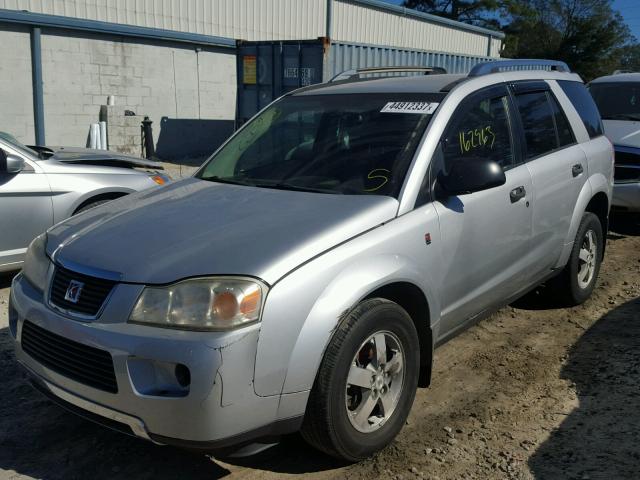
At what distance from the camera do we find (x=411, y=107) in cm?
388

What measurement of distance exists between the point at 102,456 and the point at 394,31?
2168 centimetres

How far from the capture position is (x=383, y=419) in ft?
10.7

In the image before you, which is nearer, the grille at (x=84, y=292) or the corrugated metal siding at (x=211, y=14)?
the grille at (x=84, y=292)

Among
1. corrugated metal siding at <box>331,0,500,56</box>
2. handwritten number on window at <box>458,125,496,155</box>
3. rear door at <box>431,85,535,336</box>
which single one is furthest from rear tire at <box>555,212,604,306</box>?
corrugated metal siding at <box>331,0,500,56</box>

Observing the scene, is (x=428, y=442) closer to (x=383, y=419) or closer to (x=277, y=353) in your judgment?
(x=383, y=419)

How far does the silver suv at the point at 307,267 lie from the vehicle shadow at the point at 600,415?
0.65 m

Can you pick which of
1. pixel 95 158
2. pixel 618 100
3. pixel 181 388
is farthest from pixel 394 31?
pixel 181 388

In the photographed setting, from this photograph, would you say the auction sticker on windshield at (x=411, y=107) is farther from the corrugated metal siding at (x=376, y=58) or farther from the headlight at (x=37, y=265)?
Result: the corrugated metal siding at (x=376, y=58)

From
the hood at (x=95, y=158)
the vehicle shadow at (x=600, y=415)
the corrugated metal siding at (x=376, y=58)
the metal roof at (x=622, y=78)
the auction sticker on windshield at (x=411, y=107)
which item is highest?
the corrugated metal siding at (x=376, y=58)

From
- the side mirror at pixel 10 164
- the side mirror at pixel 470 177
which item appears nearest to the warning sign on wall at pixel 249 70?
the side mirror at pixel 10 164

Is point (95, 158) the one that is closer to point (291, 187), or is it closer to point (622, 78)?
point (291, 187)

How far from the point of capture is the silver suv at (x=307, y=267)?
8.74 ft

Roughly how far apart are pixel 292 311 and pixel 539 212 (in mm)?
2378

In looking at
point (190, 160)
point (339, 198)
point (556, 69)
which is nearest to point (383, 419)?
point (339, 198)
